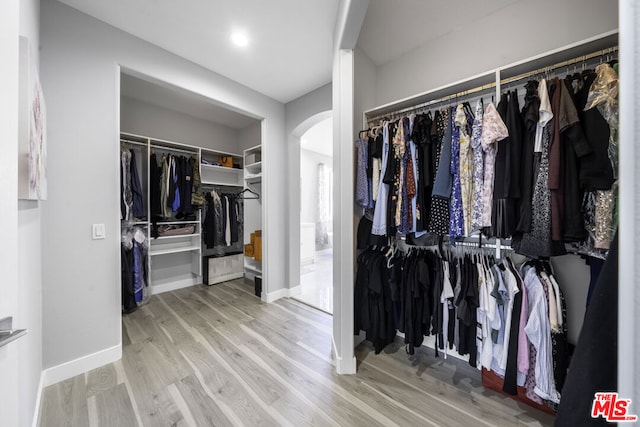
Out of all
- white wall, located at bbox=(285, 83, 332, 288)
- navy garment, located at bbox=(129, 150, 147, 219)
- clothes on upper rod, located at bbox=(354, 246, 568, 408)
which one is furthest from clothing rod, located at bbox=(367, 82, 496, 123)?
navy garment, located at bbox=(129, 150, 147, 219)

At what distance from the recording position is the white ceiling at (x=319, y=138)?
4133 millimetres

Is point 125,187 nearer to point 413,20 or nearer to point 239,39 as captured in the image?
point 239,39

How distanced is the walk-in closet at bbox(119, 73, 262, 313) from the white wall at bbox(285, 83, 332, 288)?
1.55 ft

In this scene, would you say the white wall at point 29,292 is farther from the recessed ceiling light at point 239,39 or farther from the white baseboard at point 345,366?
the white baseboard at point 345,366

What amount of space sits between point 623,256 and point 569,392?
356mm

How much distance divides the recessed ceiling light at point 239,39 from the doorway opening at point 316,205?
2101 millimetres

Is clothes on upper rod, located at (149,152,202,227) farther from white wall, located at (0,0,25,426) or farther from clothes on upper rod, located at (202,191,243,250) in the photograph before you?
white wall, located at (0,0,25,426)

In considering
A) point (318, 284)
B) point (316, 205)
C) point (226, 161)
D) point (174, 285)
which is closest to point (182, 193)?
point (226, 161)

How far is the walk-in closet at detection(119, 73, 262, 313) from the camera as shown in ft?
9.13

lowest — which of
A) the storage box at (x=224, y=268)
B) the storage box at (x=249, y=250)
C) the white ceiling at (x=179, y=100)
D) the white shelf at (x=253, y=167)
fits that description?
the storage box at (x=224, y=268)

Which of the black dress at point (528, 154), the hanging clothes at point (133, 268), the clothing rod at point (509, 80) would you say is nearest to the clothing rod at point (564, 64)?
the clothing rod at point (509, 80)

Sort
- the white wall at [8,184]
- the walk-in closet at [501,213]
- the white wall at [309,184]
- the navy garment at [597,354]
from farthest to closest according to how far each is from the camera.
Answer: the white wall at [309,184] → the walk-in closet at [501,213] → the white wall at [8,184] → the navy garment at [597,354]

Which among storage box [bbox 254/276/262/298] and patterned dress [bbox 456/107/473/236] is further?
Result: storage box [bbox 254/276/262/298]

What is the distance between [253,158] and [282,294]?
206 cm
